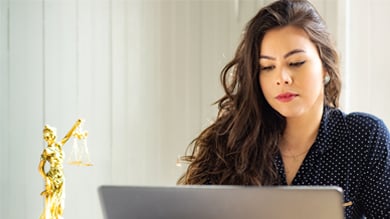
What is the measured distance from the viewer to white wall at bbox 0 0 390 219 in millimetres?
2490

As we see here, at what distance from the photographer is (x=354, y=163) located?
67.7 inches

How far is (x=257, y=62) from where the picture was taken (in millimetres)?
1723

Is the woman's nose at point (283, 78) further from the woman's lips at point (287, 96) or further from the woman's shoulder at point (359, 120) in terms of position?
the woman's shoulder at point (359, 120)

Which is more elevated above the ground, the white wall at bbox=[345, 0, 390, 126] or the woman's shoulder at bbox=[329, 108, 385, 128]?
the white wall at bbox=[345, 0, 390, 126]

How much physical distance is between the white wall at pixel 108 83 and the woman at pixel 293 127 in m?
0.65

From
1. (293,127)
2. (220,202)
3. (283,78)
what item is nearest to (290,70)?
(283,78)

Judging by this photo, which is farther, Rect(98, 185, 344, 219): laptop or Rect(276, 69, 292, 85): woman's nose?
Rect(276, 69, 292, 85): woman's nose

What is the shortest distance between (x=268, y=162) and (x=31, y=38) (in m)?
1.27

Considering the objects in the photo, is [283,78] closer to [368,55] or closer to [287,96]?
[287,96]

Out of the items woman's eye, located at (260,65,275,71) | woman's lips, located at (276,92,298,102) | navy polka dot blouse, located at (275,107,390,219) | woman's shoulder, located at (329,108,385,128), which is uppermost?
woman's eye, located at (260,65,275,71)

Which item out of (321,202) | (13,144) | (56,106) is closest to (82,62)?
(56,106)

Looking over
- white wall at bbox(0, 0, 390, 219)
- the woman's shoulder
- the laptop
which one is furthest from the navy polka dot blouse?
white wall at bbox(0, 0, 390, 219)

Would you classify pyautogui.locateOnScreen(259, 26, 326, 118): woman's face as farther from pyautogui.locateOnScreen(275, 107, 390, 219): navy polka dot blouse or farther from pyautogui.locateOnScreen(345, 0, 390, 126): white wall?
pyautogui.locateOnScreen(345, 0, 390, 126): white wall

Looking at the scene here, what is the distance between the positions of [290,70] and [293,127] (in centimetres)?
20
